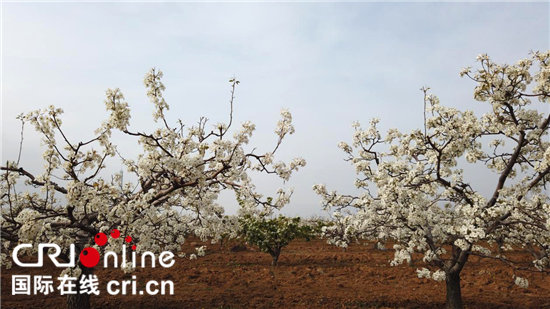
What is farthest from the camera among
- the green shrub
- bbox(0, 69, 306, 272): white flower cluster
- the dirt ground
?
the green shrub

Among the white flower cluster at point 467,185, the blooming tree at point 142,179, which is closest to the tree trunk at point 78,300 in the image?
the blooming tree at point 142,179

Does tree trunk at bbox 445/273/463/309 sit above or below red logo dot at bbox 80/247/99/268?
below

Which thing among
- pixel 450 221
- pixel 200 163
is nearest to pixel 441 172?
pixel 450 221

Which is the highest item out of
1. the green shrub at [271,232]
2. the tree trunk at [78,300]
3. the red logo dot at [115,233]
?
the red logo dot at [115,233]

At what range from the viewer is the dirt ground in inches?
449

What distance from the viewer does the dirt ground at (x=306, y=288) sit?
1141 cm

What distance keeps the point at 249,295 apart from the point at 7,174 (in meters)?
7.85

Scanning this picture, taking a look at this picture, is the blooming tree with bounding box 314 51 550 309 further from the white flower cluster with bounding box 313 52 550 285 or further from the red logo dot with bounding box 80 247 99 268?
the red logo dot with bounding box 80 247 99 268

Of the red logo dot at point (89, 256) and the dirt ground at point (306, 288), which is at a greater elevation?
the red logo dot at point (89, 256)

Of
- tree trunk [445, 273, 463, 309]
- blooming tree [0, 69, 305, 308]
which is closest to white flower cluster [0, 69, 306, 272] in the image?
blooming tree [0, 69, 305, 308]

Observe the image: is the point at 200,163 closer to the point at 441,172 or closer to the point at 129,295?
the point at 441,172

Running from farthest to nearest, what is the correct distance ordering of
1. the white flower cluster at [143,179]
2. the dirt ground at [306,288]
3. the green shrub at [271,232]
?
the green shrub at [271,232], the dirt ground at [306,288], the white flower cluster at [143,179]

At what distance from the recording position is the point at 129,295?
1238cm

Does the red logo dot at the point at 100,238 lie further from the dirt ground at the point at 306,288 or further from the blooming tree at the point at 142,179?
the dirt ground at the point at 306,288
